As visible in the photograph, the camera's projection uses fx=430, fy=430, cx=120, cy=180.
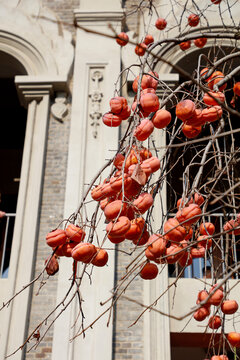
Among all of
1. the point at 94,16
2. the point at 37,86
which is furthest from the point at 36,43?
the point at 94,16

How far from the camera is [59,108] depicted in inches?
261

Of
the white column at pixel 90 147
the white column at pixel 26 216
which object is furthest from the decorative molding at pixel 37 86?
the white column at pixel 90 147

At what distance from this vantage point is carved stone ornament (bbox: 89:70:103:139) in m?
6.37

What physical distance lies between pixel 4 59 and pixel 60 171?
245 cm

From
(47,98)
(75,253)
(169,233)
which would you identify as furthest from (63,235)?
(47,98)

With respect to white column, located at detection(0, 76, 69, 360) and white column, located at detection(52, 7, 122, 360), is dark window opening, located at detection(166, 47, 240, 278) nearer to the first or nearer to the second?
white column, located at detection(52, 7, 122, 360)

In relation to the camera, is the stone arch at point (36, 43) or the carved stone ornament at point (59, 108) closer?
the carved stone ornament at point (59, 108)

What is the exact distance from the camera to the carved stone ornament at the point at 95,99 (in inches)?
251

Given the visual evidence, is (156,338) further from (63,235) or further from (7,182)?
(7,182)

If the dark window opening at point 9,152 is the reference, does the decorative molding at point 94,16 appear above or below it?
above

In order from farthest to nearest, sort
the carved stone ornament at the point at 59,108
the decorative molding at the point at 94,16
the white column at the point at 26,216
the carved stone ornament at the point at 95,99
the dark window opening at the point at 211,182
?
the decorative molding at the point at 94,16 < the carved stone ornament at the point at 59,108 < the carved stone ornament at the point at 95,99 < the white column at the point at 26,216 < the dark window opening at the point at 211,182

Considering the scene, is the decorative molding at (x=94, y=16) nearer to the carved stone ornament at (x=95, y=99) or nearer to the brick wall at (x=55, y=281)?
the carved stone ornament at (x=95, y=99)

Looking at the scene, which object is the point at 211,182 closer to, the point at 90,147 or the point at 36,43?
the point at 90,147

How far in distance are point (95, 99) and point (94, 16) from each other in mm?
1594
